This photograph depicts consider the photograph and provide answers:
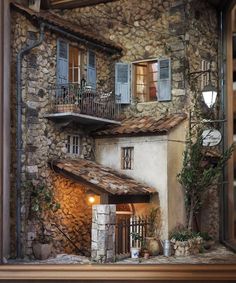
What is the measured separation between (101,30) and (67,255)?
31.9 inches

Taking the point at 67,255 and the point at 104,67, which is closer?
the point at 67,255

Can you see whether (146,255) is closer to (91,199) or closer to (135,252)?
(135,252)

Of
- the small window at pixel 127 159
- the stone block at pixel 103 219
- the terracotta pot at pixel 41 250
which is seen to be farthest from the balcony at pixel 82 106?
the terracotta pot at pixel 41 250

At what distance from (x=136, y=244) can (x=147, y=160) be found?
295 mm

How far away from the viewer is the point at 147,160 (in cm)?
190

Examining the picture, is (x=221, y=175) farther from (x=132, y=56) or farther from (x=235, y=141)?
(x=132, y=56)

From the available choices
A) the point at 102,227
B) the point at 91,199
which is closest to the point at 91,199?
the point at 91,199

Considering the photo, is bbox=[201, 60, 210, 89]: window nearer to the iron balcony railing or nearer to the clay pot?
the iron balcony railing

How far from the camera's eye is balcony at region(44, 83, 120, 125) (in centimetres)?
193

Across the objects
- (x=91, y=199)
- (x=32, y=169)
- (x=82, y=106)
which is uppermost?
(x=82, y=106)

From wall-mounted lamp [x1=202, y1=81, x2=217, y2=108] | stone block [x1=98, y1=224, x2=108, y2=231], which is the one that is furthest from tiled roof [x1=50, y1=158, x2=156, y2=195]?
wall-mounted lamp [x1=202, y1=81, x2=217, y2=108]

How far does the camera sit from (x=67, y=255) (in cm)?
183

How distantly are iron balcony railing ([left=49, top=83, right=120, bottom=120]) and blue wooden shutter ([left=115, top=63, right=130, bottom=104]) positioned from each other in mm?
26

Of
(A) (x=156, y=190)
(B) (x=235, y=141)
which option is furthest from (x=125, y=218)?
(B) (x=235, y=141)
